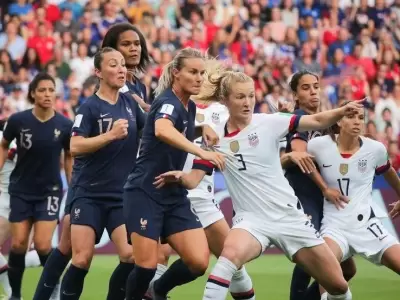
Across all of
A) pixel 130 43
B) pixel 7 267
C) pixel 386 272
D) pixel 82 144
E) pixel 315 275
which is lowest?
pixel 386 272

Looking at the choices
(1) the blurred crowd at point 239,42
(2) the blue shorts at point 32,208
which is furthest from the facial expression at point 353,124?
(1) the blurred crowd at point 239,42

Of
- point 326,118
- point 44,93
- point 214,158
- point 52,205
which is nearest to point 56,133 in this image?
point 44,93

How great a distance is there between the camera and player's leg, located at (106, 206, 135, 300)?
8.43 meters

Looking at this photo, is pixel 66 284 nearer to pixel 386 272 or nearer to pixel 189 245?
pixel 189 245

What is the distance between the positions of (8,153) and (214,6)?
1106cm

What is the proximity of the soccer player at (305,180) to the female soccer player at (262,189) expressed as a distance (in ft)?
3.24

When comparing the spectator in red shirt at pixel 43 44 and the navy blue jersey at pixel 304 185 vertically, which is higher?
the spectator in red shirt at pixel 43 44

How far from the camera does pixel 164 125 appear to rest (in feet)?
24.8

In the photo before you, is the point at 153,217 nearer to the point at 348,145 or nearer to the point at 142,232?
the point at 142,232

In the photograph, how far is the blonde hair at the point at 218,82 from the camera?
8062 millimetres

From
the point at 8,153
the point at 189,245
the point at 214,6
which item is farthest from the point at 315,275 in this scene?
the point at 214,6

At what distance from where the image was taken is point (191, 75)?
26.1ft

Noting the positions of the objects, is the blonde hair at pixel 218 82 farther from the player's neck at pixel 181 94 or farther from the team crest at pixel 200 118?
the team crest at pixel 200 118

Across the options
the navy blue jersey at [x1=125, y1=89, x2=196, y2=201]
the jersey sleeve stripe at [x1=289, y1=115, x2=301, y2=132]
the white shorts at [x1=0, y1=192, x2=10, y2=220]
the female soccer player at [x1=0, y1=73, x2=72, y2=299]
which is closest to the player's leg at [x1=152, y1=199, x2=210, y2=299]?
the navy blue jersey at [x1=125, y1=89, x2=196, y2=201]
